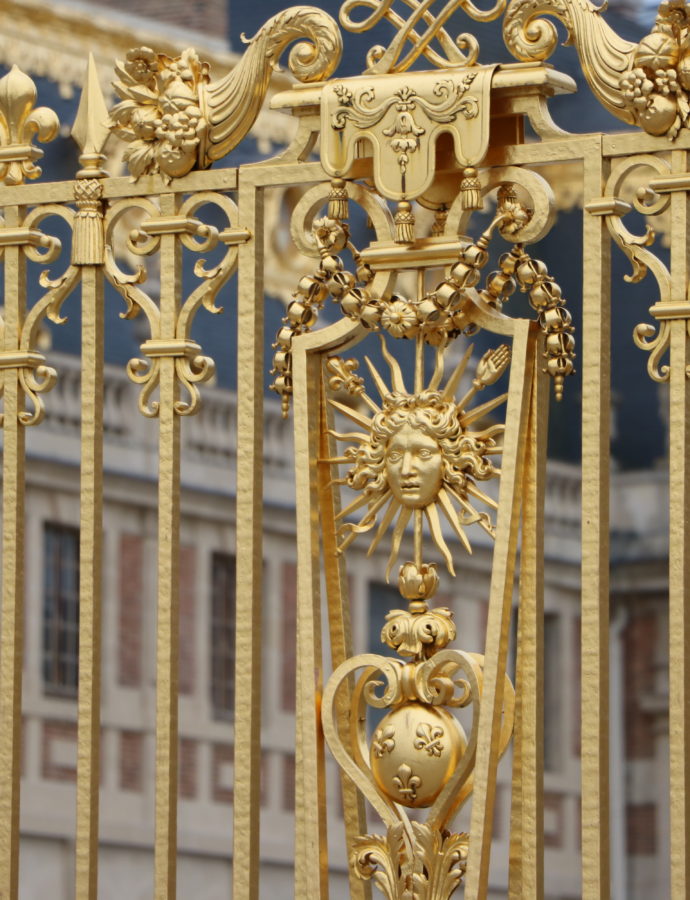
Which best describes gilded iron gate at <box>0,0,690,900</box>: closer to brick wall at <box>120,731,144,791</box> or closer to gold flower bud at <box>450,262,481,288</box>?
gold flower bud at <box>450,262,481,288</box>

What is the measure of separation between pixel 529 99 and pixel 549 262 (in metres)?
20.8

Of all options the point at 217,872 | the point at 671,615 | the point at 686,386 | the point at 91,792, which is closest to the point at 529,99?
the point at 686,386

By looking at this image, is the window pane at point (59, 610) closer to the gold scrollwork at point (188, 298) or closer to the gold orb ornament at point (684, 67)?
the gold scrollwork at point (188, 298)

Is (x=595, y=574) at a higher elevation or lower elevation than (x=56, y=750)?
higher

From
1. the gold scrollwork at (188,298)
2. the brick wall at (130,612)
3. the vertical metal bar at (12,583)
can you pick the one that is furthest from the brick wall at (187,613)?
the gold scrollwork at (188,298)

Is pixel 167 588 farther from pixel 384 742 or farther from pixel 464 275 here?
pixel 464 275

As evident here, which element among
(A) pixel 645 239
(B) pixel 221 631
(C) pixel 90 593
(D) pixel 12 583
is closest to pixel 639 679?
(B) pixel 221 631

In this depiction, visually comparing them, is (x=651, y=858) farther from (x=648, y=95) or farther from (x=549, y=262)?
(x=648, y=95)

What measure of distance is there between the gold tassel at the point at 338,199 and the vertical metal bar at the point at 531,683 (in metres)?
0.57

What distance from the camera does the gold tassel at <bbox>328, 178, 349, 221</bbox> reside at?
663 centimetres

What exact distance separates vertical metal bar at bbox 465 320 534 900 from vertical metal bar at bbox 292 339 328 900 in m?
0.39

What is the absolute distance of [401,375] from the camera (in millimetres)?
6625

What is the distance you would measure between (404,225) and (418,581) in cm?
78

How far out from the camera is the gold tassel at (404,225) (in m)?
6.53
